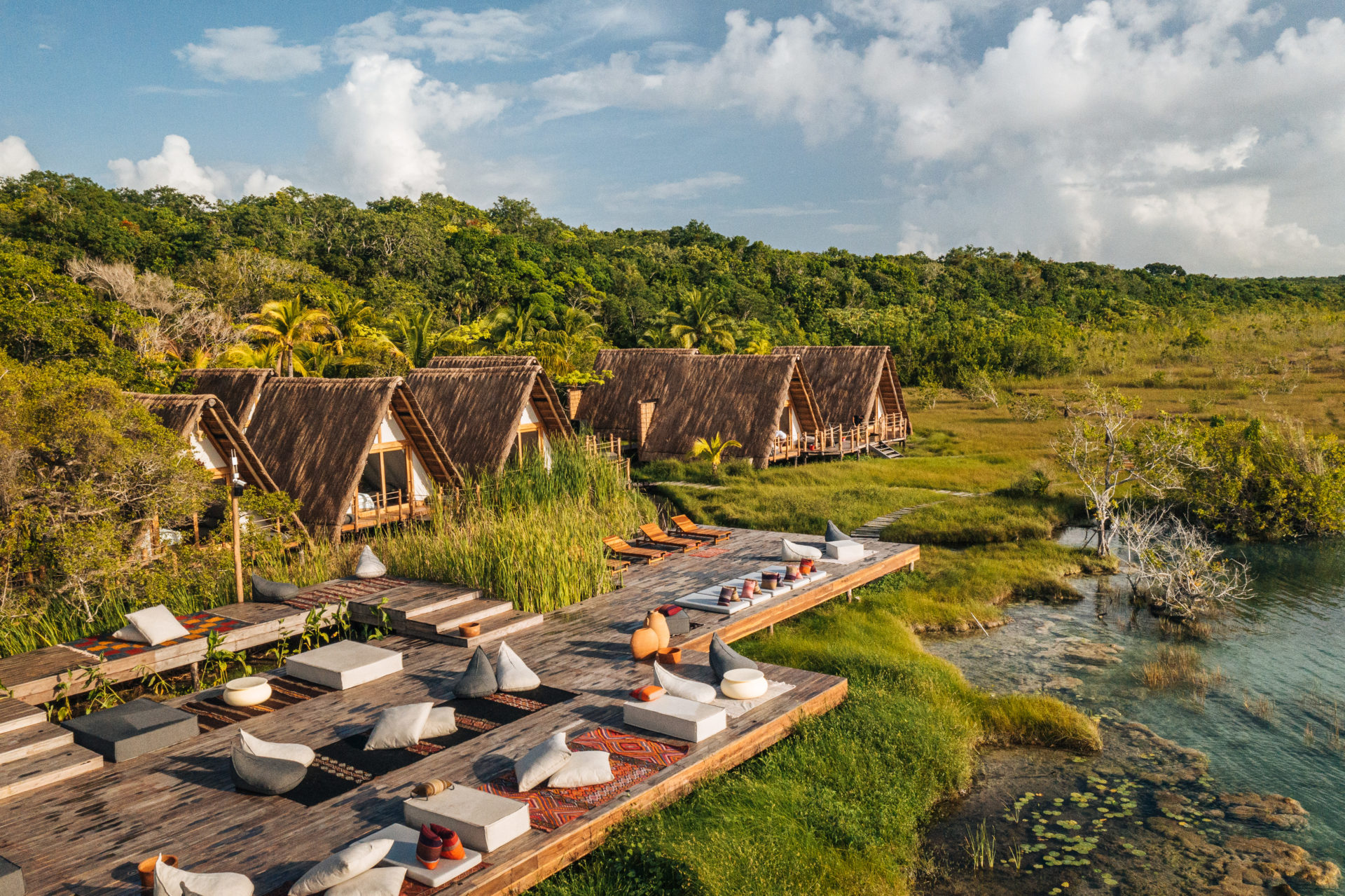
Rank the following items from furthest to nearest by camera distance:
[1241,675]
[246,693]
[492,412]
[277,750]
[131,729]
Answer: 1. [492,412]
2. [1241,675]
3. [246,693]
4. [131,729]
5. [277,750]

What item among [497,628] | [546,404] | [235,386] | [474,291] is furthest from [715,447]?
[474,291]

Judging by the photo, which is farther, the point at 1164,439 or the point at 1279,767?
the point at 1164,439

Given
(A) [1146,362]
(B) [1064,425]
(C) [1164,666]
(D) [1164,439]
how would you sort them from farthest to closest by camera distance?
1. (A) [1146,362]
2. (B) [1064,425]
3. (D) [1164,439]
4. (C) [1164,666]

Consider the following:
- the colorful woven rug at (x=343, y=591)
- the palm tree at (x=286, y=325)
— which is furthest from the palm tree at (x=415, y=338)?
the colorful woven rug at (x=343, y=591)

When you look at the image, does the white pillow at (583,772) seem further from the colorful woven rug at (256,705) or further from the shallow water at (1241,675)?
the shallow water at (1241,675)

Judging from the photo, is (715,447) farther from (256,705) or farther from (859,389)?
(256,705)

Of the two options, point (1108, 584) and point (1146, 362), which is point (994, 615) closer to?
point (1108, 584)

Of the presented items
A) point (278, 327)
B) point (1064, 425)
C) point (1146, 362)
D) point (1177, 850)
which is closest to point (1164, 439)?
point (1177, 850)
